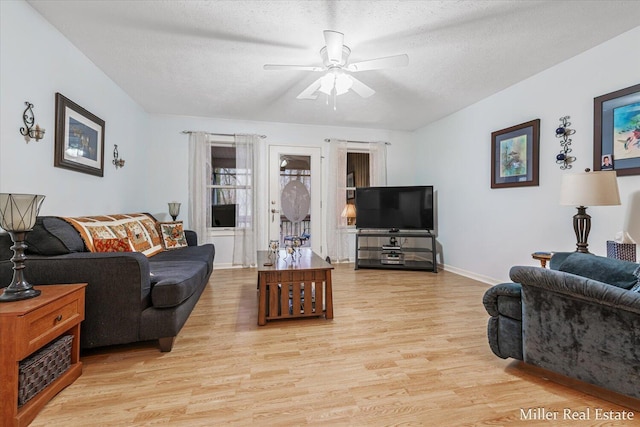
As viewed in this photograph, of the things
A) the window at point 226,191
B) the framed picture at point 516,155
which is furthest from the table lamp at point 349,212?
the framed picture at point 516,155

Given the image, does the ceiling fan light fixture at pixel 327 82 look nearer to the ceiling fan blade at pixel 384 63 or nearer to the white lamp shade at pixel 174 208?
the ceiling fan blade at pixel 384 63

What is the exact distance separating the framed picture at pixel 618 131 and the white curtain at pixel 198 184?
4.62m

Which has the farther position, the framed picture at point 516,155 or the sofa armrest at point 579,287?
the framed picture at point 516,155

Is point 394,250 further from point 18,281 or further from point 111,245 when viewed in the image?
point 18,281

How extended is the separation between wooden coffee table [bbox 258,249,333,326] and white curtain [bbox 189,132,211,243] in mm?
2224

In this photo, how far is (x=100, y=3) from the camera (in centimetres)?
195

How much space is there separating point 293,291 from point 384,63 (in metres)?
2.01

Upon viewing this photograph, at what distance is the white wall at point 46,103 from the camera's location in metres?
1.83

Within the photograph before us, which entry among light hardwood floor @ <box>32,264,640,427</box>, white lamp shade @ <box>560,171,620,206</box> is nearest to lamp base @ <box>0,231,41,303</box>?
light hardwood floor @ <box>32,264,640,427</box>

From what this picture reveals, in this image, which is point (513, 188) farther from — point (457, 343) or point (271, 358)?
point (271, 358)

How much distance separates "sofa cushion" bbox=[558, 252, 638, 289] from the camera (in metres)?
A: 1.44

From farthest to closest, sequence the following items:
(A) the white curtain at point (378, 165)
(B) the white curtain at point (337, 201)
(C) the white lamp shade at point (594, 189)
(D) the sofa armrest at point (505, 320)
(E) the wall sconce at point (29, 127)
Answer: (A) the white curtain at point (378, 165) < (B) the white curtain at point (337, 201) < (C) the white lamp shade at point (594, 189) < (E) the wall sconce at point (29, 127) < (D) the sofa armrest at point (505, 320)

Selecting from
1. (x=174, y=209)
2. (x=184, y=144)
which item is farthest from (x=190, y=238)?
(x=184, y=144)

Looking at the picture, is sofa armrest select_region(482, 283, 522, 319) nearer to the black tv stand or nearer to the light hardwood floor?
the light hardwood floor
